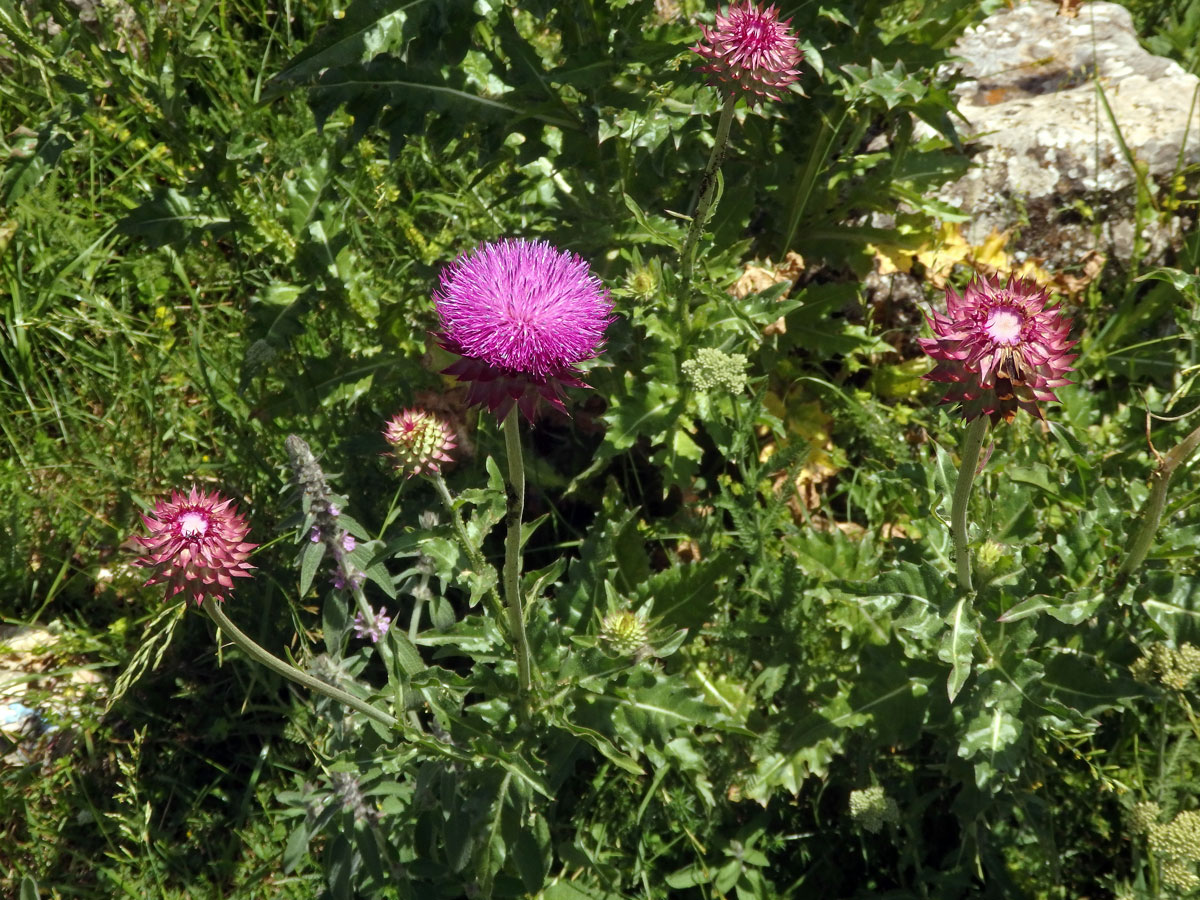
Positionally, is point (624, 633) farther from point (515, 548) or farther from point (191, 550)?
point (191, 550)

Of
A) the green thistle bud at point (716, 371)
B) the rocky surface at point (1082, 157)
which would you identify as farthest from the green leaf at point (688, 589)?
the rocky surface at point (1082, 157)

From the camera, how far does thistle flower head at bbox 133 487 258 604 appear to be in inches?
91.9

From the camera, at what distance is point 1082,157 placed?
4648 millimetres

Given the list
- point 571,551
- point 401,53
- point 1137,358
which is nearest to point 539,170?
point 401,53

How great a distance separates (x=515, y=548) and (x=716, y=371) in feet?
4.39

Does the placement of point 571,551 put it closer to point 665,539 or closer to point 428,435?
point 665,539

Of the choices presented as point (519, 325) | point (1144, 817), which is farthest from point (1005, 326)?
point (1144, 817)

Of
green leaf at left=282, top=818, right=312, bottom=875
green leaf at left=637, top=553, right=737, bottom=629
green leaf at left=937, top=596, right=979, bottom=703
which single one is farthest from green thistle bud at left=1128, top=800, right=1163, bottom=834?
green leaf at left=282, top=818, right=312, bottom=875

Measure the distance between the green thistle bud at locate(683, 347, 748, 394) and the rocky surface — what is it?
1932 mm

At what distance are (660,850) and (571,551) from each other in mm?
1275

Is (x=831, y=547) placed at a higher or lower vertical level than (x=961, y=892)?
higher

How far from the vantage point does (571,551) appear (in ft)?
13.8

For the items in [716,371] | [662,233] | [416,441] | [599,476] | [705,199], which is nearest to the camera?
[416,441]

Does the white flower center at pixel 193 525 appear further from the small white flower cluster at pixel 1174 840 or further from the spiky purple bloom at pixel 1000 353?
the small white flower cluster at pixel 1174 840
